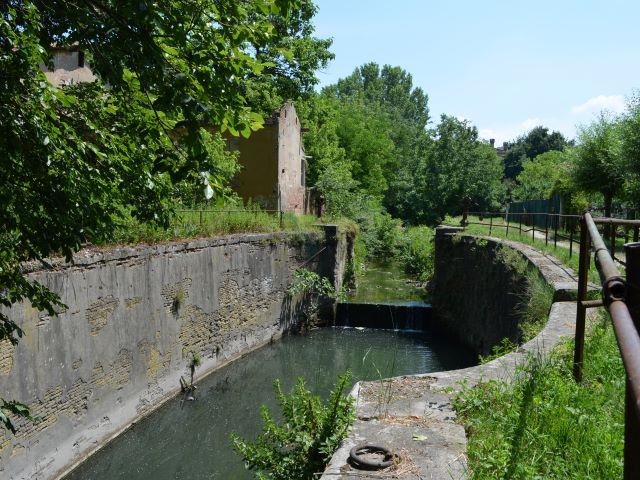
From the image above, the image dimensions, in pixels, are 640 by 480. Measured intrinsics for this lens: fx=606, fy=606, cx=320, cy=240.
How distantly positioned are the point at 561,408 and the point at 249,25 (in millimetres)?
3283

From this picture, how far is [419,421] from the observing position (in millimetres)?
4586

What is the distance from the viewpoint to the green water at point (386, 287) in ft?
73.9

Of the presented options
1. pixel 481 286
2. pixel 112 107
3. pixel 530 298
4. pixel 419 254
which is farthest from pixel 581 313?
pixel 419 254

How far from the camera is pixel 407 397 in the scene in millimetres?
5098

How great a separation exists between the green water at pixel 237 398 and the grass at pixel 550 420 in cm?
106

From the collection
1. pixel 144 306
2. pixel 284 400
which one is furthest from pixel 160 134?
pixel 144 306

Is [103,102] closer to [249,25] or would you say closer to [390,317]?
[249,25]

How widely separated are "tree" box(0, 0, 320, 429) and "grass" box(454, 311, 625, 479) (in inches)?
94.0

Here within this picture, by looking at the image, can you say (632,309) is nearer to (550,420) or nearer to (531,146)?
(550,420)

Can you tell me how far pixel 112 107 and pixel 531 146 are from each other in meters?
71.6

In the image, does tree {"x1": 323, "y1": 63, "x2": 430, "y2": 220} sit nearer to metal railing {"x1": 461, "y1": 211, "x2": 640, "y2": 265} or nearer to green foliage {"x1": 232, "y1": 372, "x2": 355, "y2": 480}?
metal railing {"x1": 461, "y1": 211, "x2": 640, "y2": 265}

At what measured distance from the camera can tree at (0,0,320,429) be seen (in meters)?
3.17

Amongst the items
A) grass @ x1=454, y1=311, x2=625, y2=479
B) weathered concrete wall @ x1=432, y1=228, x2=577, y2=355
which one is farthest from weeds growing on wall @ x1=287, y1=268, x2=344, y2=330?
grass @ x1=454, y1=311, x2=625, y2=479

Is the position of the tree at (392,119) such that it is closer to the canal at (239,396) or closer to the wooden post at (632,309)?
the canal at (239,396)
